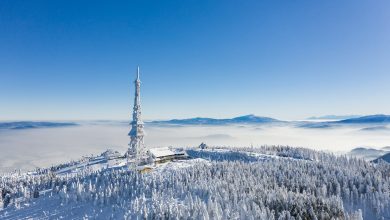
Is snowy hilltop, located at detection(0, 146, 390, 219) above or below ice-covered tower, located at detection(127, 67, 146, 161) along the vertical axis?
below

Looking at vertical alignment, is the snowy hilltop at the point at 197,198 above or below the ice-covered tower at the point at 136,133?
below

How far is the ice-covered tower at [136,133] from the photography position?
146 meters

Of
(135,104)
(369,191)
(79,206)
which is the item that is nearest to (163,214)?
(79,206)

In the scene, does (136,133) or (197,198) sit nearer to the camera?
(197,198)

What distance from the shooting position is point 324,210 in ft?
339

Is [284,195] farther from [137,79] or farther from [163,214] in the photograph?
[137,79]

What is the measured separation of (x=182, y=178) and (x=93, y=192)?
4139 centimetres

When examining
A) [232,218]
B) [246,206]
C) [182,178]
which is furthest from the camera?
[182,178]

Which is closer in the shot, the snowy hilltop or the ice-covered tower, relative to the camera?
the snowy hilltop

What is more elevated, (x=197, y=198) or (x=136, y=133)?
(x=136, y=133)

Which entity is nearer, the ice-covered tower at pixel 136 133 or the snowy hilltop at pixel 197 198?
the snowy hilltop at pixel 197 198

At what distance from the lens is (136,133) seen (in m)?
146

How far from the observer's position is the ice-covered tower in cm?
14612

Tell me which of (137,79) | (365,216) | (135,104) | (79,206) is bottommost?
(365,216)
